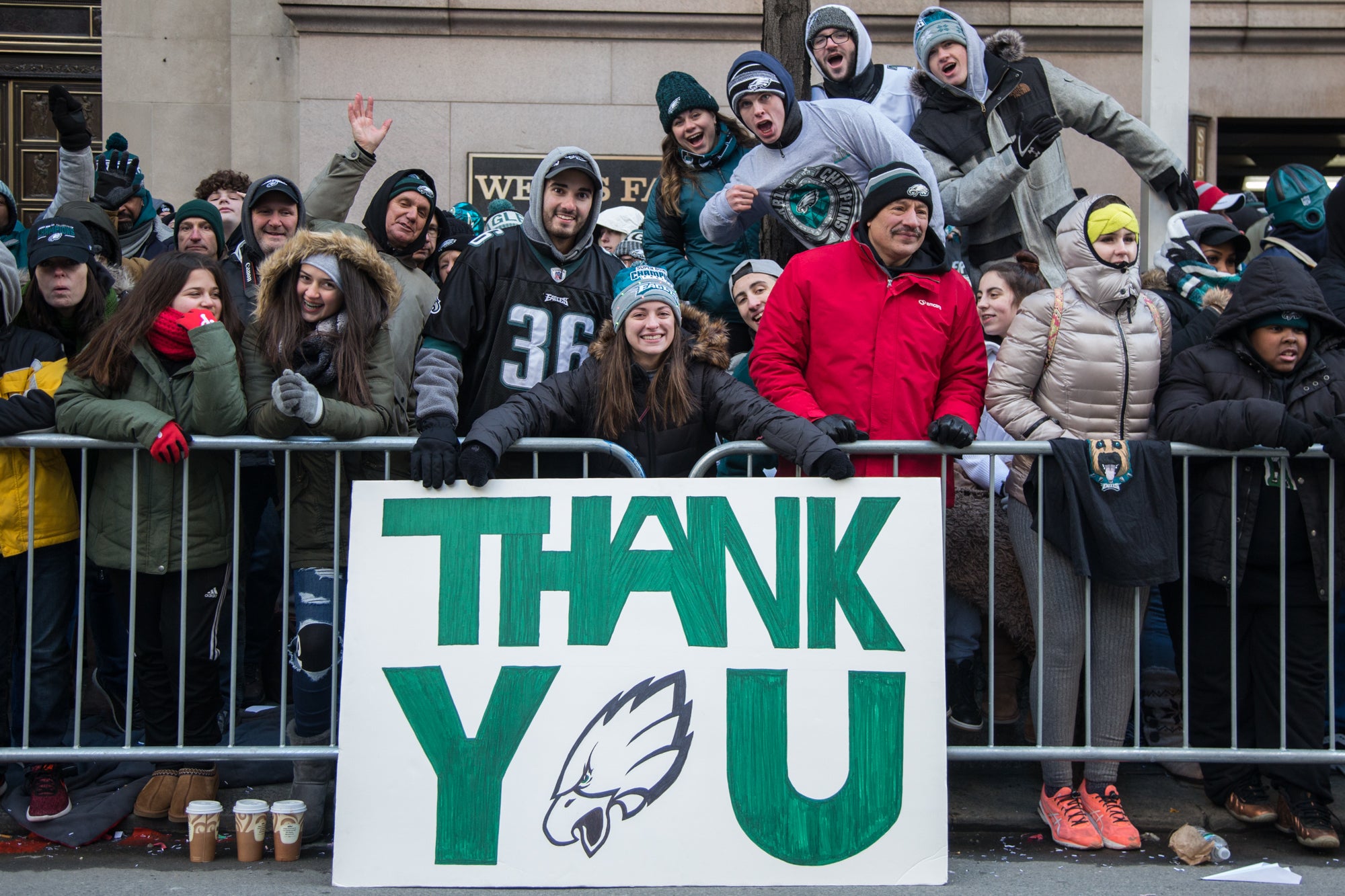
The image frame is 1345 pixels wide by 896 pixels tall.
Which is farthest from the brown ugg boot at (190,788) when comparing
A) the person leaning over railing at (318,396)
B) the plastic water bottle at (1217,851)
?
the plastic water bottle at (1217,851)

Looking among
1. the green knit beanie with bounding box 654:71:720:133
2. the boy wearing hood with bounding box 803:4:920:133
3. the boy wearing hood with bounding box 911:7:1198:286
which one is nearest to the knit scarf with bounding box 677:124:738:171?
the green knit beanie with bounding box 654:71:720:133

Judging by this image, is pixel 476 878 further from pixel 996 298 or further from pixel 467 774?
pixel 996 298

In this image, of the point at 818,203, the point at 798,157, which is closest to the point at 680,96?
the point at 798,157

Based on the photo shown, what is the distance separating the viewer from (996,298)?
5.69 meters

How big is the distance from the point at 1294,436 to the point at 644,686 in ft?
7.86

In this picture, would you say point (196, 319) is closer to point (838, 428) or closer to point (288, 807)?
point (288, 807)

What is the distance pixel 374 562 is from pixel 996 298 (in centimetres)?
306

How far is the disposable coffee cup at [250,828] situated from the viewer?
427 centimetres

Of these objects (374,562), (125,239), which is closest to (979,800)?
(374,562)

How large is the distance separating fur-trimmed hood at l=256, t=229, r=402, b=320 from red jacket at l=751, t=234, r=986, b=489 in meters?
1.56

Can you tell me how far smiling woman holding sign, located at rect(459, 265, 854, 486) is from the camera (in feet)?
15.1

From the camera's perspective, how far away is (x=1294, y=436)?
4.36 m

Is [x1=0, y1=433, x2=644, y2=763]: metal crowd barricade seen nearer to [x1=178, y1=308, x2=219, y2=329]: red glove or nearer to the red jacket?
[x1=178, y1=308, x2=219, y2=329]: red glove

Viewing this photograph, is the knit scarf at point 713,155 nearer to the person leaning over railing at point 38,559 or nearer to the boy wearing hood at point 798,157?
the boy wearing hood at point 798,157
